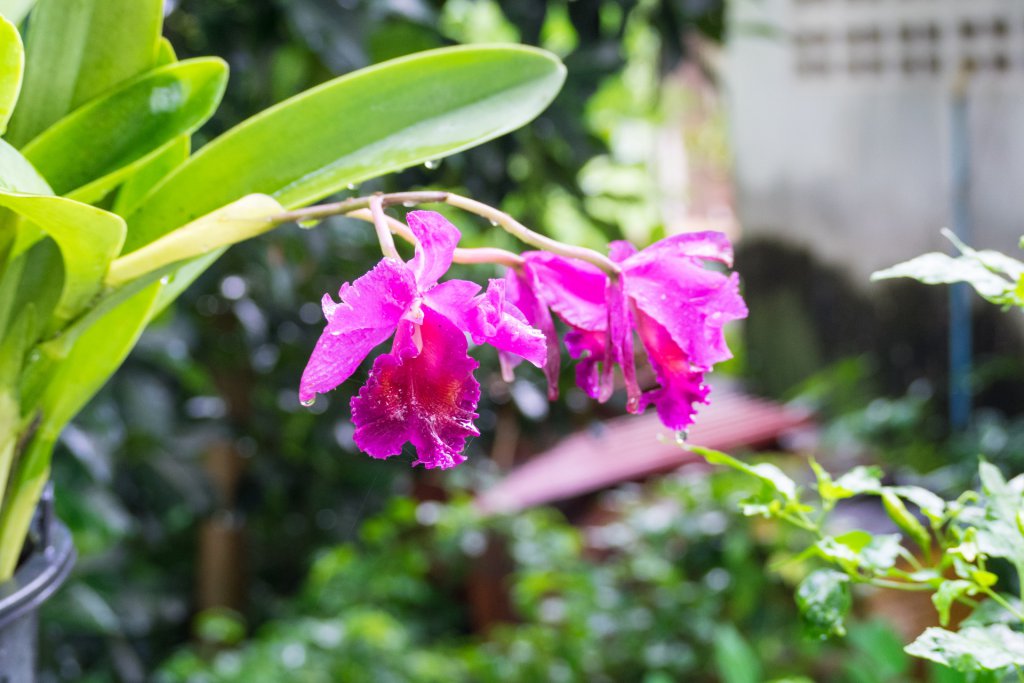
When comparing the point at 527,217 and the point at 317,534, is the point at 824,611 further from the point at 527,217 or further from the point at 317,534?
the point at 317,534

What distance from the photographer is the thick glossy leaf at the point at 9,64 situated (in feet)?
1.47

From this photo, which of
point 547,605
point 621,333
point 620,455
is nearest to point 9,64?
point 621,333

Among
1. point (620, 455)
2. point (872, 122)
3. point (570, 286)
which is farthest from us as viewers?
point (872, 122)

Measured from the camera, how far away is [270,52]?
3.92 feet

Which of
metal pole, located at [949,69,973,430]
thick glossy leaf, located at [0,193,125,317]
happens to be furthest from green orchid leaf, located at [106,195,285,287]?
metal pole, located at [949,69,973,430]

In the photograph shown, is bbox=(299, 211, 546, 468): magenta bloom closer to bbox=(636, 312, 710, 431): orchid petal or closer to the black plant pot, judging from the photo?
bbox=(636, 312, 710, 431): orchid petal

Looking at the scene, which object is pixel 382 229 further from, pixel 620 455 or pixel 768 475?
pixel 620 455

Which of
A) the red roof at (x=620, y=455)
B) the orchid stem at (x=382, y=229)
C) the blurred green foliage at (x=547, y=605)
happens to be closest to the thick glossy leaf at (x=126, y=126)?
the orchid stem at (x=382, y=229)

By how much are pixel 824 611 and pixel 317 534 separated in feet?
4.85

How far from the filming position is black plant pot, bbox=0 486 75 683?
54 centimetres

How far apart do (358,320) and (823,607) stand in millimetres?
258

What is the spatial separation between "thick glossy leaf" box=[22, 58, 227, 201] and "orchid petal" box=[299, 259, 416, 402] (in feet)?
0.66

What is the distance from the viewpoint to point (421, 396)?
423 millimetres

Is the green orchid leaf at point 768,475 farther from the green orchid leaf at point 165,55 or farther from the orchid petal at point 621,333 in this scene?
the green orchid leaf at point 165,55
